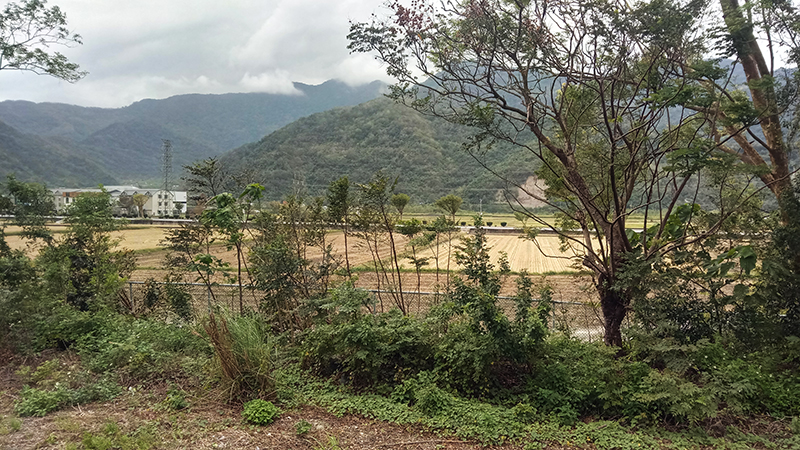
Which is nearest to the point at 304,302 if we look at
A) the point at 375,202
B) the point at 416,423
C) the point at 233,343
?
the point at 233,343

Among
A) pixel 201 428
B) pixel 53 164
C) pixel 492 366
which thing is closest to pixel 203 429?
pixel 201 428

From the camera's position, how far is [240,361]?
147 inches

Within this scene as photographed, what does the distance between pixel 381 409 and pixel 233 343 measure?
1398mm

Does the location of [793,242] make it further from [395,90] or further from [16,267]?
[16,267]

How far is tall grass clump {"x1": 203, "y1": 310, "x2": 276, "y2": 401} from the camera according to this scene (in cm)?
365

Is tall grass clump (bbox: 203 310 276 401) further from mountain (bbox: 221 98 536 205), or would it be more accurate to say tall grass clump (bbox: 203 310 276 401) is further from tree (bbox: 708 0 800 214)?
mountain (bbox: 221 98 536 205)

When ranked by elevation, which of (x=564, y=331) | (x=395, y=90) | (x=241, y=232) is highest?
(x=395, y=90)

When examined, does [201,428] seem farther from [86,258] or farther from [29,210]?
[29,210]

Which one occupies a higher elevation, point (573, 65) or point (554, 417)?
point (573, 65)

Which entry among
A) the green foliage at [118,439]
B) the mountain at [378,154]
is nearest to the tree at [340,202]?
the green foliage at [118,439]

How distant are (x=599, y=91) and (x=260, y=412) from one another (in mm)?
4493

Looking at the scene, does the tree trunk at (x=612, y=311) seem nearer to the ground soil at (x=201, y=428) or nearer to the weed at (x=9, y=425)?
the ground soil at (x=201, y=428)

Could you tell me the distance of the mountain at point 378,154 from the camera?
176ft

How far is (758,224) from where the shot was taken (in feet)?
14.0
